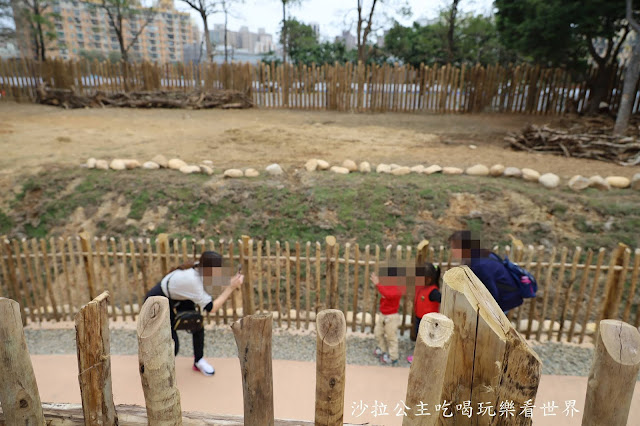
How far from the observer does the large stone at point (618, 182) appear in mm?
7125

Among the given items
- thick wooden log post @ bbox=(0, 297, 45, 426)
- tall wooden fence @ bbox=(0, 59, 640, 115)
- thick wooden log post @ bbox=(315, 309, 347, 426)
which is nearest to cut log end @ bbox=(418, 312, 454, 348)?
thick wooden log post @ bbox=(315, 309, 347, 426)

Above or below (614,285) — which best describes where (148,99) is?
above

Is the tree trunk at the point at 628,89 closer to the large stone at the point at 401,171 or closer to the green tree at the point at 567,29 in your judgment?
the green tree at the point at 567,29

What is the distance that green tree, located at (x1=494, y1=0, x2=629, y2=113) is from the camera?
1117 cm

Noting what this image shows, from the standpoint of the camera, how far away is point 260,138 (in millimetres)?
10570

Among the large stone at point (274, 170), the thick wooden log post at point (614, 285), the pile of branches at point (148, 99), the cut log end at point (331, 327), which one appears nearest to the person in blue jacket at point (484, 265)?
the thick wooden log post at point (614, 285)

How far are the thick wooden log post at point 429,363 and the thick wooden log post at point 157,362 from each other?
83 cm

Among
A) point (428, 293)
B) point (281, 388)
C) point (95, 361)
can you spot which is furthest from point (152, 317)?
point (428, 293)

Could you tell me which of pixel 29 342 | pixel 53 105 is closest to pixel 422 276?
pixel 29 342

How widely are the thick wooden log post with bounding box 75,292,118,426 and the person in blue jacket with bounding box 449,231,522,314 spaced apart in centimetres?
267

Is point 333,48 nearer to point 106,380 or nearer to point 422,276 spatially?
point 422,276

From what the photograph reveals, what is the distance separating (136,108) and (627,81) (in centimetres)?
1501

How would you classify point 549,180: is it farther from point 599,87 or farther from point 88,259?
point 599,87

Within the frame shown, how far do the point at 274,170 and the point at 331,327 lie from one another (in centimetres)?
A: 648
